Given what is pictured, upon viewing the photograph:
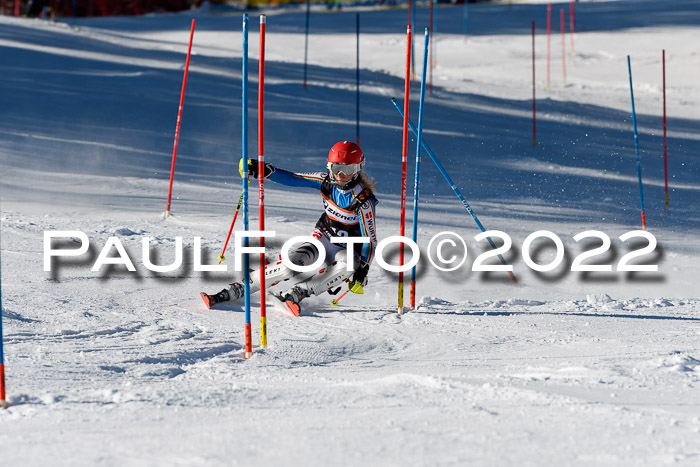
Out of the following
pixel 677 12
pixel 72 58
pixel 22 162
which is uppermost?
pixel 677 12

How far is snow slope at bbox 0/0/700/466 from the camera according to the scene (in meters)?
3.67

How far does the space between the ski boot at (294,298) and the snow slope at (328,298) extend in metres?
0.12

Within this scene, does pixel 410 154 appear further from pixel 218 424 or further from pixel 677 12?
pixel 677 12

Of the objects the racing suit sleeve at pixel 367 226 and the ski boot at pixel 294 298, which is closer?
the ski boot at pixel 294 298

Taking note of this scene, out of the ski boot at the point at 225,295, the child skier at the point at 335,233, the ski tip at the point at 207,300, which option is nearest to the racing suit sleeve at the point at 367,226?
the child skier at the point at 335,233

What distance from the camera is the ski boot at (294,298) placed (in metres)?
6.33

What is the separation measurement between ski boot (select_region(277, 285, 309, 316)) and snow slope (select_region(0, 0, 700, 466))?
117 mm

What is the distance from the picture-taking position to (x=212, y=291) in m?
6.91

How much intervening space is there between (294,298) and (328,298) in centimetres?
69


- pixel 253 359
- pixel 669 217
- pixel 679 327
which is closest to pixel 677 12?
pixel 669 217

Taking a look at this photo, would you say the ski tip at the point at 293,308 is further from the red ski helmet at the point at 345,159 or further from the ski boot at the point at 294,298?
the red ski helmet at the point at 345,159

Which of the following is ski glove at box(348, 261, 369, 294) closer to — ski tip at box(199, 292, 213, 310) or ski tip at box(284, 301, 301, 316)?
ski tip at box(284, 301, 301, 316)

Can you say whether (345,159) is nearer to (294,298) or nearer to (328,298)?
(294,298)

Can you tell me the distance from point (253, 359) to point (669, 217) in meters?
7.25
